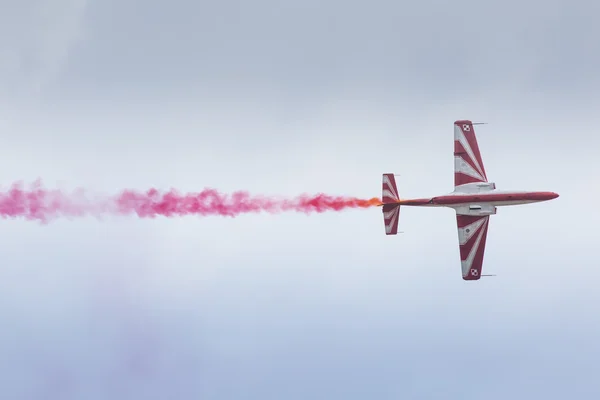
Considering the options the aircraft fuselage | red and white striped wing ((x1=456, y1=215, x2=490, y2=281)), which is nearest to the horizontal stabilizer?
the aircraft fuselage

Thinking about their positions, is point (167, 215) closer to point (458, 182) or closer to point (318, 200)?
point (318, 200)

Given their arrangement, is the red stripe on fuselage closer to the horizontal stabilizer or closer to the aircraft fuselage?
the aircraft fuselage

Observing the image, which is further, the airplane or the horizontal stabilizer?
the airplane

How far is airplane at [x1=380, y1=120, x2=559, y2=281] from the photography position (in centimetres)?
5912

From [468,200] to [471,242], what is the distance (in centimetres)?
364

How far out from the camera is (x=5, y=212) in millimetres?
55031

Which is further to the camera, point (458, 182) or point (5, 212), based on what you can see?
point (458, 182)

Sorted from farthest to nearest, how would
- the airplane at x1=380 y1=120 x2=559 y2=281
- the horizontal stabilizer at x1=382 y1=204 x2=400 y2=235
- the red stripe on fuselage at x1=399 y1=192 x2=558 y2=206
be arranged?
the red stripe on fuselage at x1=399 y1=192 x2=558 y2=206 → the airplane at x1=380 y1=120 x2=559 y2=281 → the horizontal stabilizer at x1=382 y1=204 x2=400 y2=235

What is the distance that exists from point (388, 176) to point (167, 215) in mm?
15299

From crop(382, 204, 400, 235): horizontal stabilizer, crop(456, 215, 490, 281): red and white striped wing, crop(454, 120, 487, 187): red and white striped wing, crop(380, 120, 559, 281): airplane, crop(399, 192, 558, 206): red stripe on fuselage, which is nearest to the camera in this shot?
crop(382, 204, 400, 235): horizontal stabilizer

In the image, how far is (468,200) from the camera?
198 feet

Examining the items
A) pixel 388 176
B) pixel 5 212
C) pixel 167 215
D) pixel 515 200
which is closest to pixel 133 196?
pixel 167 215

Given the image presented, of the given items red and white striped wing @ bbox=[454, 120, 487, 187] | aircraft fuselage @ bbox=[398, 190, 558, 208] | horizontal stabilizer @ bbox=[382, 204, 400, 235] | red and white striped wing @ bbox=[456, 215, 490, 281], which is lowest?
red and white striped wing @ bbox=[456, 215, 490, 281]

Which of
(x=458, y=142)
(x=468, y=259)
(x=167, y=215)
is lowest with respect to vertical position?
(x=468, y=259)
